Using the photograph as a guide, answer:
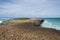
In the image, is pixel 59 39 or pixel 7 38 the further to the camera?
pixel 59 39

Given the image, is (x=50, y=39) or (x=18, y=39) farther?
(x=50, y=39)

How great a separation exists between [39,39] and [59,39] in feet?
5.67

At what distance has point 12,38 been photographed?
383 inches

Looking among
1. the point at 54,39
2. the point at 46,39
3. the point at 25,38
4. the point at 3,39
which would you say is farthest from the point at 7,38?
the point at 54,39

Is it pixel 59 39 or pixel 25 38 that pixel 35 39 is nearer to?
pixel 25 38

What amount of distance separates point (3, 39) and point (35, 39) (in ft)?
7.94

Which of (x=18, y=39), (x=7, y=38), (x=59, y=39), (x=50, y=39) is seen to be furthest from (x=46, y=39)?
(x=7, y=38)

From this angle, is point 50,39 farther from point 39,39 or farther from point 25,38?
point 25,38

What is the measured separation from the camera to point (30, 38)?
10078mm

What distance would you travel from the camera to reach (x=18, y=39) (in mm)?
9609

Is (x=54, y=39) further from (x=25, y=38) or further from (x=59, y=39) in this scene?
(x=25, y=38)

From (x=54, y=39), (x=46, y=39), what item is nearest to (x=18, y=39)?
(x=46, y=39)

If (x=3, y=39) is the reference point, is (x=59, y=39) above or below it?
below

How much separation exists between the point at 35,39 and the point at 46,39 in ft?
2.96
